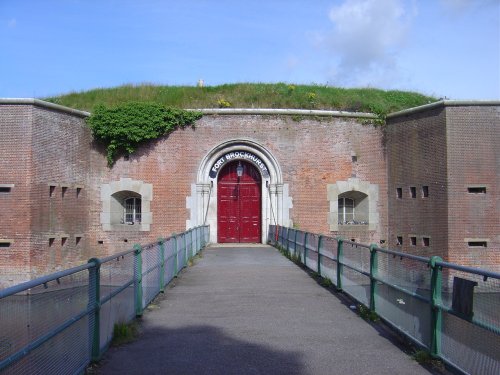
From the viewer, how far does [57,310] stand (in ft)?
16.3

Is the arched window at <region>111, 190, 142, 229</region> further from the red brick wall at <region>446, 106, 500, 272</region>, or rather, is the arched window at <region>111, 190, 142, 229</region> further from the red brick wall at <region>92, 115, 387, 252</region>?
the red brick wall at <region>446, 106, 500, 272</region>

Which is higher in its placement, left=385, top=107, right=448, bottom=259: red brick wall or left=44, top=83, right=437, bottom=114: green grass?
left=44, top=83, right=437, bottom=114: green grass

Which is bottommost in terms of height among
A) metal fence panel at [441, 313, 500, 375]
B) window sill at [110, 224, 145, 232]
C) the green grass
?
metal fence panel at [441, 313, 500, 375]

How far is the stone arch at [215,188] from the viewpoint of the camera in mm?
21594

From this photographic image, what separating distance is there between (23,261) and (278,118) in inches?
400

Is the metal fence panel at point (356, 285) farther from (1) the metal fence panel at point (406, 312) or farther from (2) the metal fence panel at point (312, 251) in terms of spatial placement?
(2) the metal fence panel at point (312, 251)

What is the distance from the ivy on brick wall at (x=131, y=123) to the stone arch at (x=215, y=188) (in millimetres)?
1727

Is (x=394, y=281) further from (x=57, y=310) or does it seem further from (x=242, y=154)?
(x=242, y=154)

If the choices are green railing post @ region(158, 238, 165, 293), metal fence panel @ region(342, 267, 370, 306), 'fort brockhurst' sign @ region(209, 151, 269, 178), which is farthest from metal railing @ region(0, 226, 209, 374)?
'fort brockhurst' sign @ region(209, 151, 269, 178)

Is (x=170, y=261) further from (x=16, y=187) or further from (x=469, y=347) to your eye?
(x=16, y=187)

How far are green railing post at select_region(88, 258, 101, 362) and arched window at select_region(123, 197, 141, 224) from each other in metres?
16.3

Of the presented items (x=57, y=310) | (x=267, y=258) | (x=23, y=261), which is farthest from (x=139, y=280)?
(x=23, y=261)

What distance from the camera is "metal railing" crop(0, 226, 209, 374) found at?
13.9ft

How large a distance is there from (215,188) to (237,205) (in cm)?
119
